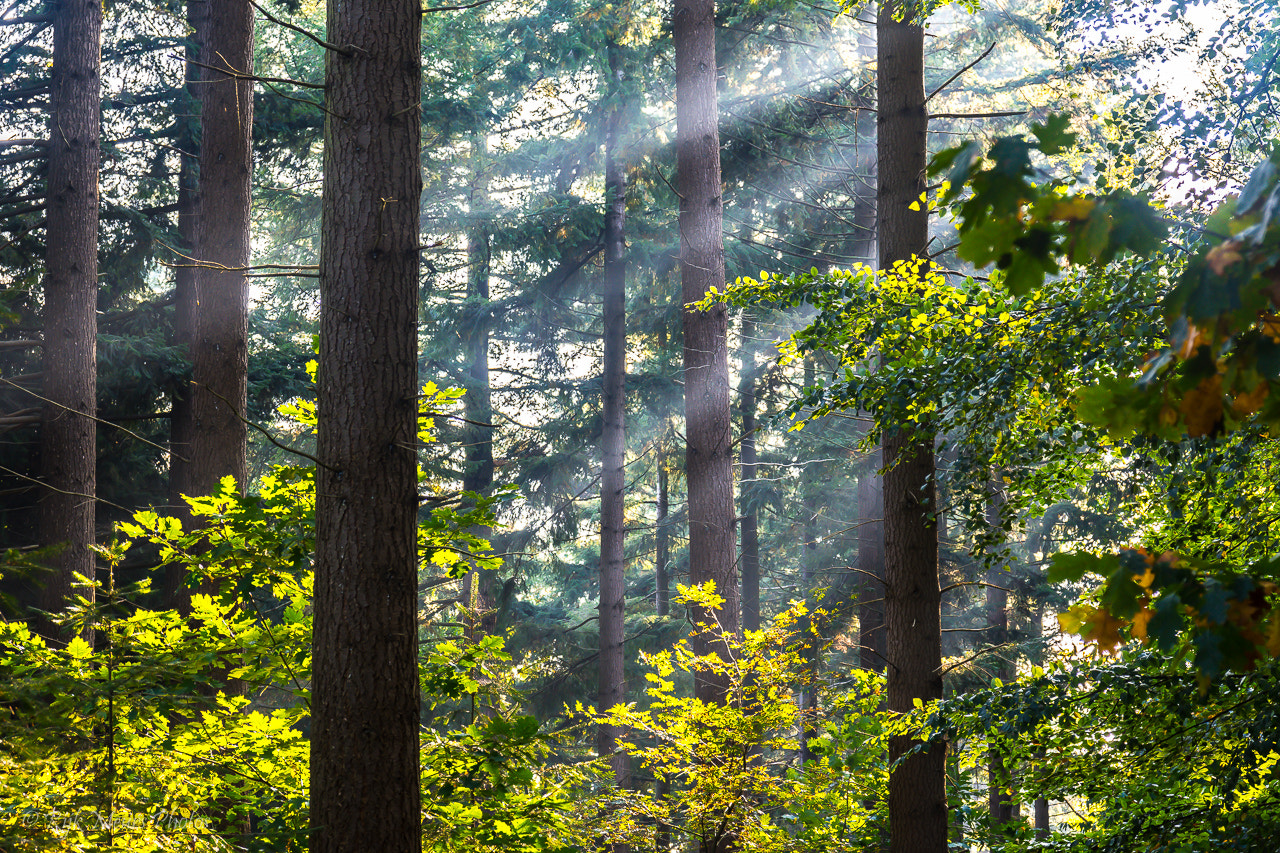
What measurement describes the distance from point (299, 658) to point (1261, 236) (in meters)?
4.07

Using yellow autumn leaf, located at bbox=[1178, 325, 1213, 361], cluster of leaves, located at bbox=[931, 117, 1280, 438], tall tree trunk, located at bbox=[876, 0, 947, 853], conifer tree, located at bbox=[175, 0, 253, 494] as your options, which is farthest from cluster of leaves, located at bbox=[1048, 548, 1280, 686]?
conifer tree, located at bbox=[175, 0, 253, 494]

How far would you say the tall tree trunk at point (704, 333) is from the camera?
26.5ft

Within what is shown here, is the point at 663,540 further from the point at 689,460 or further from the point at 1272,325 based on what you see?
the point at 1272,325

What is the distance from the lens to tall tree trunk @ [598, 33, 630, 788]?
40.2 ft

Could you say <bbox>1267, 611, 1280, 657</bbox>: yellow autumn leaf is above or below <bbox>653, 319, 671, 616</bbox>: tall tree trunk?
below

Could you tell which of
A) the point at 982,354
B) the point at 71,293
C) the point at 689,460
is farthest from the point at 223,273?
the point at 982,354

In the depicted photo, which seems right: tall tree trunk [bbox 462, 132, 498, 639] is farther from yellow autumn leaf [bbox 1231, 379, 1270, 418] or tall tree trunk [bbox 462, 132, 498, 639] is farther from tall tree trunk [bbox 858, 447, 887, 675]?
yellow autumn leaf [bbox 1231, 379, 1270, 418]

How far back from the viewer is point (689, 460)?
8359 millimetres

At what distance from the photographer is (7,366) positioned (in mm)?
9867

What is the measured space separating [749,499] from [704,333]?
8.45 meters

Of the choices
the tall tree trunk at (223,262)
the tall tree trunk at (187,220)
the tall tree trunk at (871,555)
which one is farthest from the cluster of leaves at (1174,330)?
the tall tree trunk at (871,555)

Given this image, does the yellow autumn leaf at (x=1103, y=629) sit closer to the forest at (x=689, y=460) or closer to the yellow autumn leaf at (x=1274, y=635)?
the forest at (x=689, y=460)

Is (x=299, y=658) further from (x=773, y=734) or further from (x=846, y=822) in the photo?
(x=846, y=822)

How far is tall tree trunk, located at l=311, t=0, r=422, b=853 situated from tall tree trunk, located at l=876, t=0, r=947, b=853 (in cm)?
282
